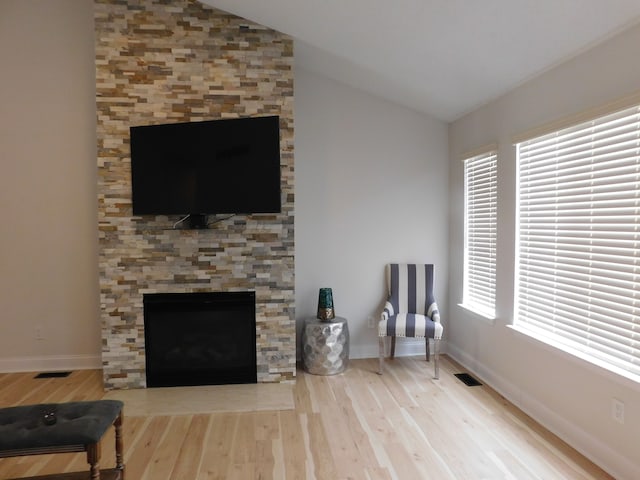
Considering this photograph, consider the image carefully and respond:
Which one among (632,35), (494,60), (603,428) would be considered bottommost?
(603,428)

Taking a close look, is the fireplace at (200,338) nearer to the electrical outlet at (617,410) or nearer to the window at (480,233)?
the window at (480,233)

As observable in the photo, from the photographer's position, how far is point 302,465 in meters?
2.35

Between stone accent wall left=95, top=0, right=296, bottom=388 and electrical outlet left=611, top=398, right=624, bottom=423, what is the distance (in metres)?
2.29

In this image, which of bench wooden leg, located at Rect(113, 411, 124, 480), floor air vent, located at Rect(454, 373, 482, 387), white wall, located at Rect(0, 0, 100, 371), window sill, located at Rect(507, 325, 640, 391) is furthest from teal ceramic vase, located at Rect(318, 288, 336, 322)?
white wall, located at Rect(0, 0, 100, 371)

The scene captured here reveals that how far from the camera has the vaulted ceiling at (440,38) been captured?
2.20 meters

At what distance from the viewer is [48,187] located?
386cm

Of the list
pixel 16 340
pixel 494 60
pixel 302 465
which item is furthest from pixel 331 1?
pixel 16 340

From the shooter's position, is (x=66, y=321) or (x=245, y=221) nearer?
(x=245, y=221)

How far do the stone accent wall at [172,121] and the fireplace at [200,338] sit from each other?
8 centimetres

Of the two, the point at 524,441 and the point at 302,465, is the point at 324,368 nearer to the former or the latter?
the point at 302,465

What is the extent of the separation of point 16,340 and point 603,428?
479 centimetres

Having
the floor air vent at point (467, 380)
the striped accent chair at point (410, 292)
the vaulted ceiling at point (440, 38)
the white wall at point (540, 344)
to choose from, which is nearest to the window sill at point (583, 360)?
the white wall at point (540, 344)

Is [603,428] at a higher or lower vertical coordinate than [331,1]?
lower

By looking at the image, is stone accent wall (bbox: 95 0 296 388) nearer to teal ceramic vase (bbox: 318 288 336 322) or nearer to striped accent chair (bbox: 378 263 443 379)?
teal ceramic vase (bbox: 318 288 336 322)
